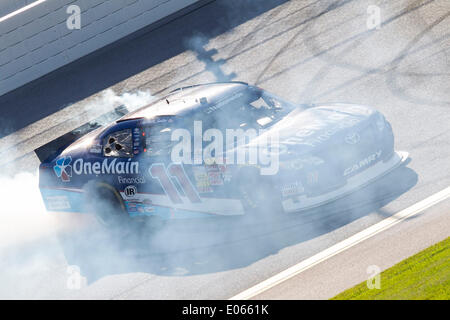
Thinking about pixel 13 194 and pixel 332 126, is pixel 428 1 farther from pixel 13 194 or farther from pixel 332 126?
pixel 13 194

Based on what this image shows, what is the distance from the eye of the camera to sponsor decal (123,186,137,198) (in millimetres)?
9203

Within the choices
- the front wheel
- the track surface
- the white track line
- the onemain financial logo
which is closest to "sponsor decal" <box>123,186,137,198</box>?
the onemain financial logo

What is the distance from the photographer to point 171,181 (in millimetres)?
8812

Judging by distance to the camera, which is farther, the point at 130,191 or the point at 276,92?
the point at 276,92

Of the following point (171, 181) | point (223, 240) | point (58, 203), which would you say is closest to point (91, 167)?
point (58, 203)

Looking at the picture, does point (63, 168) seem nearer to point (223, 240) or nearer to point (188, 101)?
point (188, 101)

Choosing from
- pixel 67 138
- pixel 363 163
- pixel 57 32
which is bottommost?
pixel 363 163

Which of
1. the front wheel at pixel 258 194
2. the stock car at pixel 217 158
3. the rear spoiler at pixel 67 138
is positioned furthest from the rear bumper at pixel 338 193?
the rear spoiler at pixel 67 138

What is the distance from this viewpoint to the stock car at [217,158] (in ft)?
27.5

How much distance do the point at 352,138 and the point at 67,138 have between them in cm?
435

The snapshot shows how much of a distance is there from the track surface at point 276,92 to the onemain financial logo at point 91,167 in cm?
73

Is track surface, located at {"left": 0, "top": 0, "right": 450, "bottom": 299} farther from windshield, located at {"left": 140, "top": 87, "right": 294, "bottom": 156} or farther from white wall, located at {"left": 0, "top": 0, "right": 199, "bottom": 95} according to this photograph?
windshield, located at {"left": 140, "top": 87, "right": 294, "bottom": 156}
